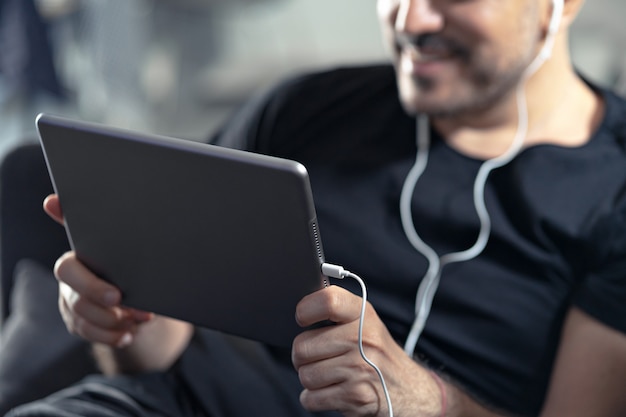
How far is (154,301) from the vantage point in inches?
35.8

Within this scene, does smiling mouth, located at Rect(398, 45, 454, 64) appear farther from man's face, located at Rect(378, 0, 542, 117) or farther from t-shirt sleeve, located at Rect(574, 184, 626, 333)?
t-shirt sleeve, located at Rect(574, 184, 626, 333)

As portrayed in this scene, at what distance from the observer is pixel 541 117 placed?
118 centimetres

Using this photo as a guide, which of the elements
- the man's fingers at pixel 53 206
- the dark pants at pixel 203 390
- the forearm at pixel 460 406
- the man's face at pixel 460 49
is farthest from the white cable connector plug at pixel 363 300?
the man's face at pixel 460 49

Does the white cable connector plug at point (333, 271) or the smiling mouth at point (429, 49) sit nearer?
the white cable connector plug at point (333, 271)

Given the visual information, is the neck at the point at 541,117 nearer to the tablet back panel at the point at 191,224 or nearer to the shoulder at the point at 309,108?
the shoulder at the point at 309,108

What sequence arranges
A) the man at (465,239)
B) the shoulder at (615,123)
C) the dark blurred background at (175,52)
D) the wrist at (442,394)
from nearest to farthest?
the wrist at (442,394) → the man at (465,239) → the shoulder at (615,123) → the dark blurred background at (175,52)

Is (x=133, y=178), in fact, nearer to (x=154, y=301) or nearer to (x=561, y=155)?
(x=154, y=301)

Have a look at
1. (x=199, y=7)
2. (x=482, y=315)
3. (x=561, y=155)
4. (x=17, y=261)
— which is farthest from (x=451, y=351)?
(x=199, y=7)

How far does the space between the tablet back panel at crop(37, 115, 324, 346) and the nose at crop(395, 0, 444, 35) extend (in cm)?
49

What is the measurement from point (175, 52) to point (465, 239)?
2.16 m

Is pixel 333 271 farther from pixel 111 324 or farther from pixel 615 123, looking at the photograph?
pixel 615 123

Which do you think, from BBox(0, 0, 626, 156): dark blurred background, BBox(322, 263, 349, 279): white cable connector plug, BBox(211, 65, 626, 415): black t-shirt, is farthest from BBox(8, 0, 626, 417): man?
BBox(0, 0, 626, 156): dark blurred background

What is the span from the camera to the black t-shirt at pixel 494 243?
1067 mm

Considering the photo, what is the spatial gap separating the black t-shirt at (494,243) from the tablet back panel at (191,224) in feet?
1.01
